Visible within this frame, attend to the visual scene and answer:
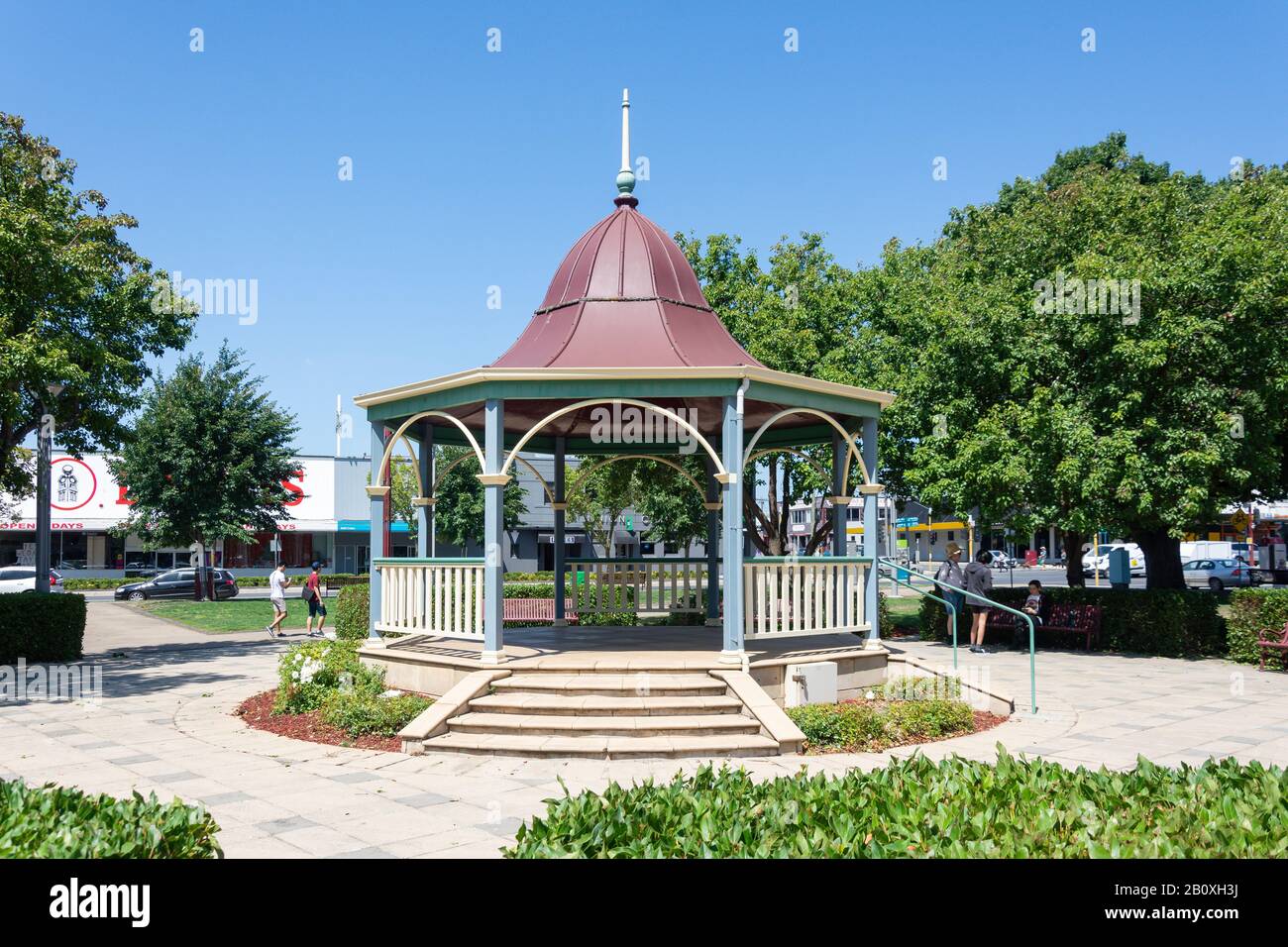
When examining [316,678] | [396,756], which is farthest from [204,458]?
[396,756]

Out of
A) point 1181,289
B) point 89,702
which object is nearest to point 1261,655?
point 1181,289

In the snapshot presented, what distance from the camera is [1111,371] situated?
643 inches

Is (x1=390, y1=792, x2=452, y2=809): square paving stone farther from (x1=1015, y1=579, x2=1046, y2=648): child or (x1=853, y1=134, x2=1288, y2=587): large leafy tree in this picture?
(x1=1015, y1=579, x2=1046, y2=648): child

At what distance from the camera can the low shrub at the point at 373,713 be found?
958 cm

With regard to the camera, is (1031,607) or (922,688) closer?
(922,688)

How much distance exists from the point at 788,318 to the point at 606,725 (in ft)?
49.0

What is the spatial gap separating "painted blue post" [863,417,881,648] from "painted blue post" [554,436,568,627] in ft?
17.6

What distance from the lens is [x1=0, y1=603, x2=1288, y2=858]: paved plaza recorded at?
652cm

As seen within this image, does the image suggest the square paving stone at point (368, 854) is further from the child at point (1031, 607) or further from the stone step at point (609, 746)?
the child at point (1031, 607)

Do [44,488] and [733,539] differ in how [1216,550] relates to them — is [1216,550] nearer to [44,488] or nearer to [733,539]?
[733,539]

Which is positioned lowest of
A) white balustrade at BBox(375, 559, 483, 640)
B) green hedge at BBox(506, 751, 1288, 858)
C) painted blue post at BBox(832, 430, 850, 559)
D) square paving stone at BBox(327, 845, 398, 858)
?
square paving stone at BBox(327, 845, 398, 858)

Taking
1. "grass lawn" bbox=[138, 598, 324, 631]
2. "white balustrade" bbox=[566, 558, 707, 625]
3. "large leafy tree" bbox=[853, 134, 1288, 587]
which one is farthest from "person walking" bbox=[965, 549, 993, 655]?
"grass lawn" bbox=[138, 598, 324, 631]

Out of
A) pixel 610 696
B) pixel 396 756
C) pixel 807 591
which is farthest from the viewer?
pixel 807 591

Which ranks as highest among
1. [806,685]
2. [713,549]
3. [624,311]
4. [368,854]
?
[624,311]
